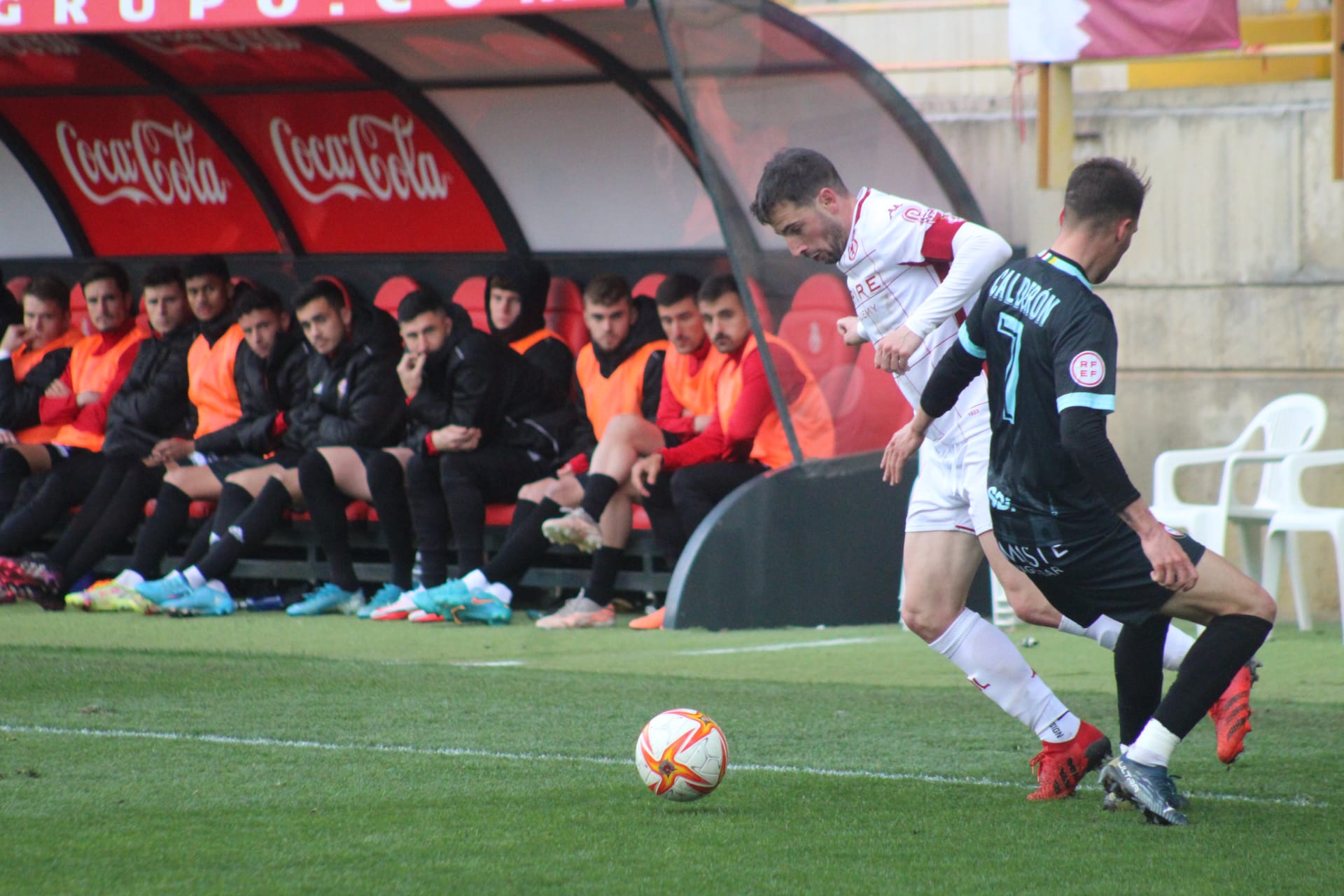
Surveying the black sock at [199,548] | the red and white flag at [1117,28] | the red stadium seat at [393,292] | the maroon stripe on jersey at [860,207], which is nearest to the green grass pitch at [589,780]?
the maroon stripe on jersey at [860,207]

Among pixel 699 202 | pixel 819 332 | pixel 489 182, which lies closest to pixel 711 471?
pixel 819 332

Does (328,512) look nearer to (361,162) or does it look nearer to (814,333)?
(361,162)

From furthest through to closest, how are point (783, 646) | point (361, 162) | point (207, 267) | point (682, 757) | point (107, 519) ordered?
point (361, 162) → point (207, 267) → point (107, 519) → point (783, 646) → point (682, 757)

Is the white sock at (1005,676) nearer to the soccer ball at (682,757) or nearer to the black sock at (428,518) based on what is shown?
the soccer ball at (682,757)

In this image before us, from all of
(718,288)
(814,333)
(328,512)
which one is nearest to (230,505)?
(328,512)

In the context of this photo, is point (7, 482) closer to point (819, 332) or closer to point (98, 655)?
point (98, 655)

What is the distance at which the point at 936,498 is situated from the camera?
4.49 meters

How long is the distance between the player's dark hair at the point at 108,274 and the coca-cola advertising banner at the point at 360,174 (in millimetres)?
1028

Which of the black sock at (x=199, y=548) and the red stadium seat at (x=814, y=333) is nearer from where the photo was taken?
the red stadium seat at (x=814, y=333)

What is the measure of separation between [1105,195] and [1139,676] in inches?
44.0

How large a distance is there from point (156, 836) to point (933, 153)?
640cm

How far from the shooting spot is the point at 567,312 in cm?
977

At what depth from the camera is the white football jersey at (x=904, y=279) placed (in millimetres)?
4488

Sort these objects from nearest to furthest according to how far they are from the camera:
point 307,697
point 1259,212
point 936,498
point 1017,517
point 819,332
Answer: point 1017,517
point 936,498
point 307,697
point 819,332
point 1259,212
